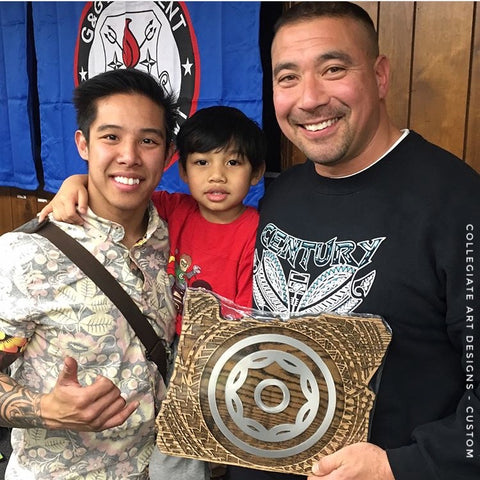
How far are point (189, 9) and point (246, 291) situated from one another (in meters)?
2.12

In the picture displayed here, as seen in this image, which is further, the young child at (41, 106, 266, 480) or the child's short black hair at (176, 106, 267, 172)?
the child's short black hair at (176, 106, 267, 172)

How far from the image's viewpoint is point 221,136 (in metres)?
1.96

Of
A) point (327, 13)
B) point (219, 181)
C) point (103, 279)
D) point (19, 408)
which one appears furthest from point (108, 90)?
point (19, 408)

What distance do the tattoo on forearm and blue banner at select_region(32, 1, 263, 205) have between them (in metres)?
1.91

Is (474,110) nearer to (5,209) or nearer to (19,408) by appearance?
(19,408)

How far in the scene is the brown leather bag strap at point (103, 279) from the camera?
4.94 feet

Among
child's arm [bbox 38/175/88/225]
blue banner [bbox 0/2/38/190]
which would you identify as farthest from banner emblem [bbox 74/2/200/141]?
child's arm [bbox 38/175/88/225]

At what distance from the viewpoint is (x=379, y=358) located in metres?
1.17

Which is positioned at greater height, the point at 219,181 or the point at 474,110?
the point at 474,110

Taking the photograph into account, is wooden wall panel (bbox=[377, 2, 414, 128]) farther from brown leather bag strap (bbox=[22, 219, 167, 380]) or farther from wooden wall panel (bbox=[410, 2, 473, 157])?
brown leather bag strap (bbox=[22, 219, 167, 380])

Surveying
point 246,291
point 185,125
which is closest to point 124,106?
point 185,125

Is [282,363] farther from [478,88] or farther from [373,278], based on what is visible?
[478,88]

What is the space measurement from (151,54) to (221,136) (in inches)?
68.3

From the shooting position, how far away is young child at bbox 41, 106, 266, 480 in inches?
72.3
